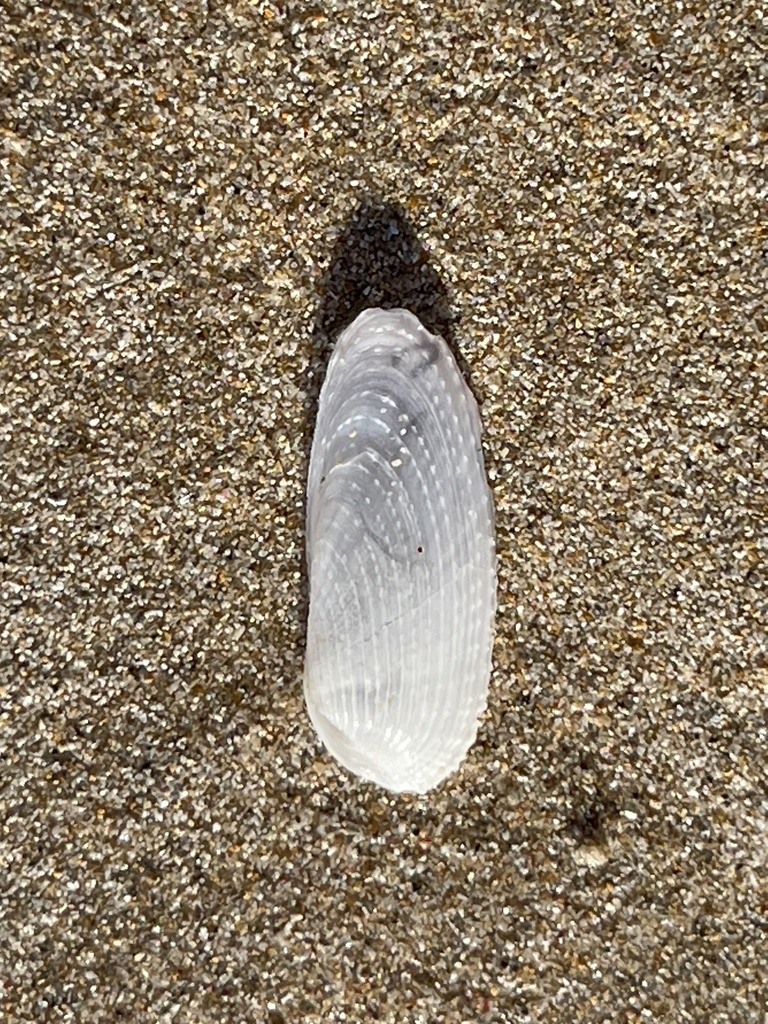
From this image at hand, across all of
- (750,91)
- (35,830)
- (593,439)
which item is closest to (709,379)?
(593,439)

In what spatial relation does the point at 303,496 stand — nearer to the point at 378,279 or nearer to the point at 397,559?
the point at 397,559

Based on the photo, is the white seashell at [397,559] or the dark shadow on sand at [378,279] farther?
the dark shadow on sand at [378,279]

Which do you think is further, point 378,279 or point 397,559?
point 378,279

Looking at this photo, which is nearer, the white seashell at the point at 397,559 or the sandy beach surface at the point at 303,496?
the white seashell at the point at 397,559

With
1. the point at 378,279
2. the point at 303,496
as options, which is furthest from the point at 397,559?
the point at 378,279

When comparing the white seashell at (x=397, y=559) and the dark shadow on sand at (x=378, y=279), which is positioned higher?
the dark shadow on sand at (x=378, y=279)
